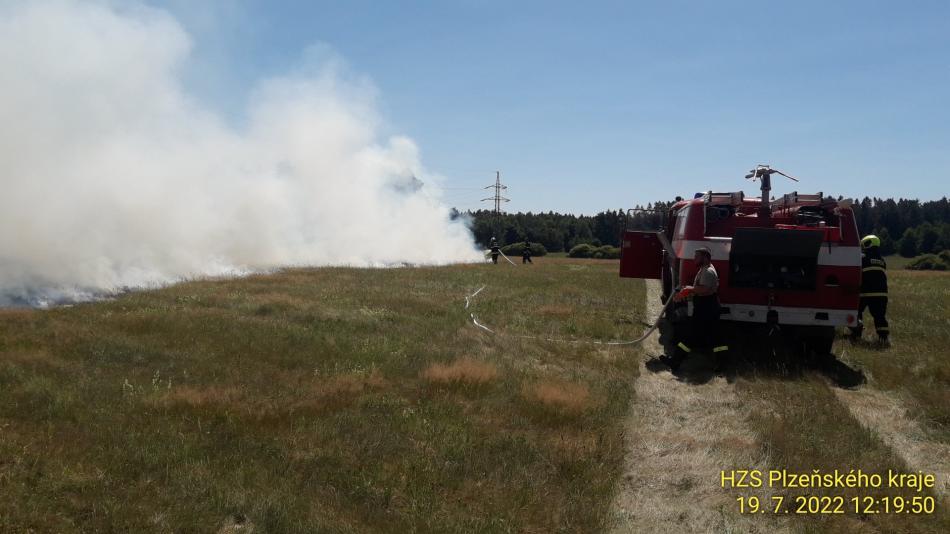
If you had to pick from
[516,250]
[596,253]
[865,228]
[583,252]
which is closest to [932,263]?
[596,253]

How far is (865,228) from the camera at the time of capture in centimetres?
10625

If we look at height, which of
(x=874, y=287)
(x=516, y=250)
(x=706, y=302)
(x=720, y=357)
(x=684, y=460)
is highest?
(x=516, y=250)

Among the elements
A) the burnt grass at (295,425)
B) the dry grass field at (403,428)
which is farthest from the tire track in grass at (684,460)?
the burnt grass at (295,425)

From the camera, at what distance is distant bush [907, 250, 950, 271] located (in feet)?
185

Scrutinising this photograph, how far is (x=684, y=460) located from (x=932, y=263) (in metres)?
63.6

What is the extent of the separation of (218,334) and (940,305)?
18.3 meters

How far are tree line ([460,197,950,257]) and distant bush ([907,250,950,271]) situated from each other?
77.0ft

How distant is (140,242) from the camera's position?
81.7 feet

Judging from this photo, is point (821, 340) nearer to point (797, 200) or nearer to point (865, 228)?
point (797, 200)

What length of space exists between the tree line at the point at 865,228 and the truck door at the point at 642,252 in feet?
213

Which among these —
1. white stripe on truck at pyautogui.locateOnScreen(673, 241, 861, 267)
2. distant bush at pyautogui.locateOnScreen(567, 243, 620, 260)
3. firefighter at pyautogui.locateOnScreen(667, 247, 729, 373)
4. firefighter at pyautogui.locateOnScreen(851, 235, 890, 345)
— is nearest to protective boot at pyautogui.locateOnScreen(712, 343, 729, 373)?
firefighter at pyautogui.locateOnScreen(667, 247, 729, 373)

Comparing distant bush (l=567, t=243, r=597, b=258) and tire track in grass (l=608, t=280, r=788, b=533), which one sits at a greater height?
distant bush (l=567, t=243, r=597, b=258)

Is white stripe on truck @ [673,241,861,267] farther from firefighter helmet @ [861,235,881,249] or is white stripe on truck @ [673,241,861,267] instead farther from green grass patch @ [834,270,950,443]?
firefighter helmet @ [861,235,881,249]

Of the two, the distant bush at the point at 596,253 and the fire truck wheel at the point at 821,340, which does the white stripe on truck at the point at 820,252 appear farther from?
the distant bush at the point at 596,253
